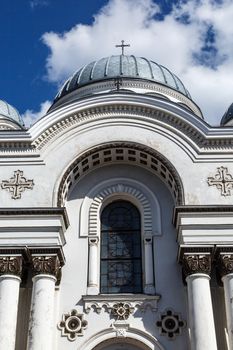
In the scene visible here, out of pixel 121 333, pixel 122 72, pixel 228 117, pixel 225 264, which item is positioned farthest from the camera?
pixel 122 72

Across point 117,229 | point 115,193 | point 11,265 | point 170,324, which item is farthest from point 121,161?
point 170,324

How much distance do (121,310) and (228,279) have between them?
9.41ft

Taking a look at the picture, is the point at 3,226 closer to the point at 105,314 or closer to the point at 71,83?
the point at 105,314

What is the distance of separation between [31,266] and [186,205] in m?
4.39

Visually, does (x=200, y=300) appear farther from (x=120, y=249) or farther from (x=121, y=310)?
(x=120, y=249)

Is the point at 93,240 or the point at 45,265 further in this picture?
the point at 93,240

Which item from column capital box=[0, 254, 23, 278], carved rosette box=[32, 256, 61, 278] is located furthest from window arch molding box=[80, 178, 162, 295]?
column capital box=[0, 254, 23, 278]

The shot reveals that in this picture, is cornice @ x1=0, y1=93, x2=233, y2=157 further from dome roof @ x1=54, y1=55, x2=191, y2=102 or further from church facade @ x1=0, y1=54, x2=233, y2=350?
dome roof @ x1=54, y1=55, x2=191, y2=102

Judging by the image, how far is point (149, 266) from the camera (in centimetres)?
1508

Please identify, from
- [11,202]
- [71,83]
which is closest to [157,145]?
[11,202]

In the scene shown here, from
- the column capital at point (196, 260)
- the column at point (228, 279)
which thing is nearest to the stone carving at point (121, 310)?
the column capital at point (196, 260)

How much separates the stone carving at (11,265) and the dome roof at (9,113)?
10740mm

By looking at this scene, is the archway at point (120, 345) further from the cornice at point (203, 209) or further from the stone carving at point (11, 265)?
the cornice at point (203, 209)

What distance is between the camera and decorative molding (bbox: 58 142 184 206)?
15.6 m
